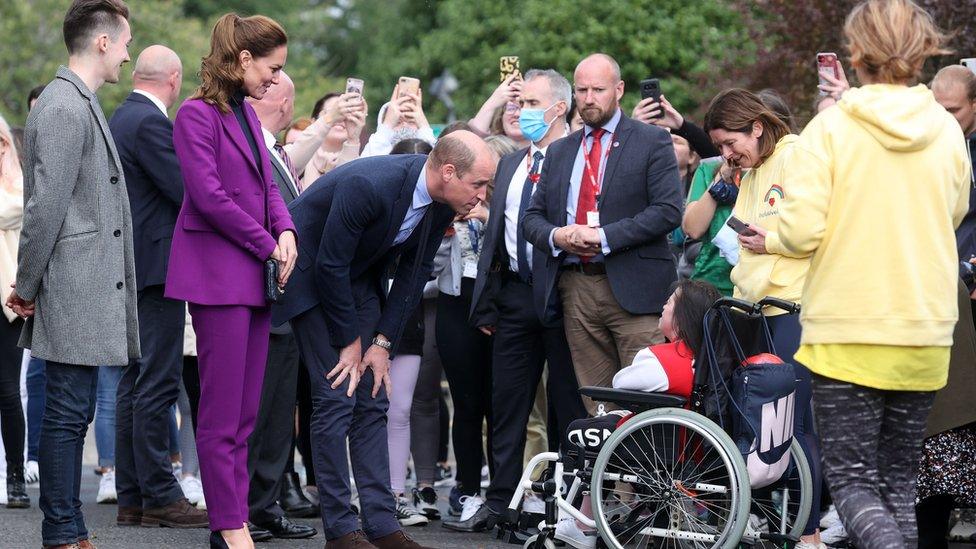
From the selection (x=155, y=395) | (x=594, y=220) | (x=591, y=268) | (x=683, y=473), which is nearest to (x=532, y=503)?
(x=591, y=268)

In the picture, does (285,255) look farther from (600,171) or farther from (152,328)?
(600,171)

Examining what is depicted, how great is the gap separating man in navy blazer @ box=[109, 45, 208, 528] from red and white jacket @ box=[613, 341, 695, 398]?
2399mm

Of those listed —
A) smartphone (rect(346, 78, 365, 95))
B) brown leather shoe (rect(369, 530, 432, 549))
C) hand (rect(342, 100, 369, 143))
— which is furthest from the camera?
smartphone (rect(346, 78, 365, 95))

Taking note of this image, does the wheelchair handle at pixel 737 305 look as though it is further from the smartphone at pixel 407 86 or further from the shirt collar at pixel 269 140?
the smartphone at pixel 407 86

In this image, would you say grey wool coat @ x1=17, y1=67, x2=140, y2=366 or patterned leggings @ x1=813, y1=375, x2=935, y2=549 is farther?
grey wool coat @ x1=17, y1=67, x2=140, y2=366

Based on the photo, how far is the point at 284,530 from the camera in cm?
689

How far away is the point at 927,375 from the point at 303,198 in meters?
2.97

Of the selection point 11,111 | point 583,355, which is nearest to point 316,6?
point 11,111

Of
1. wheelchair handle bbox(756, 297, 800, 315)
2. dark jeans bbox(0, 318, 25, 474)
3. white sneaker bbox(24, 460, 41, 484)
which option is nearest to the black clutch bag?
wheelchair handle bbox(756, 297, 800, 315)

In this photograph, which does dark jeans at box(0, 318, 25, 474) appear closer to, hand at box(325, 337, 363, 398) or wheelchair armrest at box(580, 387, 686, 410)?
hand at box(325, 337, 363, 398)

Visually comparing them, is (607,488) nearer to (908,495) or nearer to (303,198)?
(908,495)

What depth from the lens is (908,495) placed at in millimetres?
4715

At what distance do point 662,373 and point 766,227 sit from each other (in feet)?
3.22

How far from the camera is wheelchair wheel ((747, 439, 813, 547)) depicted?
5887 millimetres
